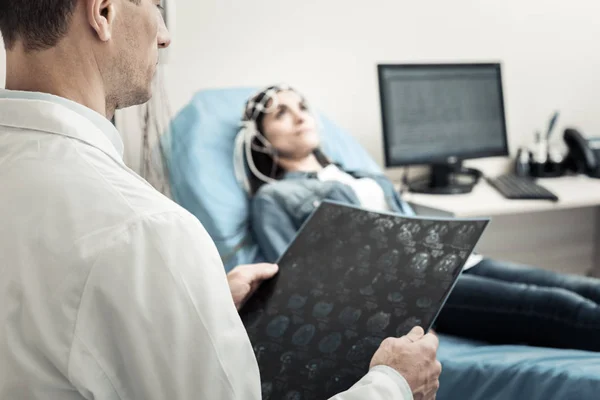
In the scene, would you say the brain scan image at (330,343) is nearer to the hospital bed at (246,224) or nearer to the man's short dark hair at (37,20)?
the hospital bed at (246,224)

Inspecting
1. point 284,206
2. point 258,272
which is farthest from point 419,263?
point 284,206

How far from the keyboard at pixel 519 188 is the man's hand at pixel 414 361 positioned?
1.47 m

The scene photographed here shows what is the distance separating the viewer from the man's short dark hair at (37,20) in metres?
0.72

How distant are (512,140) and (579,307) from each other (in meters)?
1.47

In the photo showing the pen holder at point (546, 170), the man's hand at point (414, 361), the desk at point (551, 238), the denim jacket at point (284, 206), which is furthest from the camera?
the desk at point (551, 238)

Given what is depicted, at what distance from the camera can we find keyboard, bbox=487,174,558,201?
7.36ft

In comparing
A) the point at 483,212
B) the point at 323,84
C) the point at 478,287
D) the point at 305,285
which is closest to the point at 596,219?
the point at 483,212

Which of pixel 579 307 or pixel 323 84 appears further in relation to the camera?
pixel 323 84

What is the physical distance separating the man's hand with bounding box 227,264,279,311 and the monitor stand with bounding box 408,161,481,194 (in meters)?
1.31

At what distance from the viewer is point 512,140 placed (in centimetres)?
285

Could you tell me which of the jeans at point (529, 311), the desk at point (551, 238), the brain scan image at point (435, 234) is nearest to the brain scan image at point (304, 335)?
the brain scan image at point (435, 234)

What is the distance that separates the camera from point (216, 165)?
204 cm

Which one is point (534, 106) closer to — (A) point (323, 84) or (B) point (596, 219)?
(B) point (596, 219)

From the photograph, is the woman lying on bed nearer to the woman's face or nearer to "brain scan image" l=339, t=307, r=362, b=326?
the woman's face
